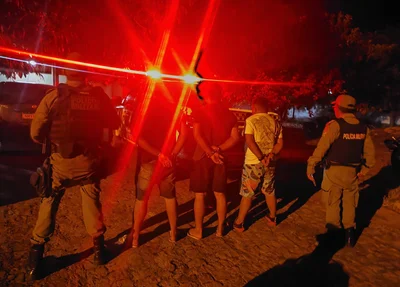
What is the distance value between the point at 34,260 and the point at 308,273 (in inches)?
109

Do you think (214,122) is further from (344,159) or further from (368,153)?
(368,153)

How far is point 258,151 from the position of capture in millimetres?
4254

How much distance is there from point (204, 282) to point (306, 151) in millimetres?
9536

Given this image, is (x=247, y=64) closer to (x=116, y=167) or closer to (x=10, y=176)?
(x=116, y=167)

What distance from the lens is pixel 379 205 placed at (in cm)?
574

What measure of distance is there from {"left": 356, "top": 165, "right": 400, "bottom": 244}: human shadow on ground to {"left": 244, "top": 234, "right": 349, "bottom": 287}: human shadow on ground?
3.17ft

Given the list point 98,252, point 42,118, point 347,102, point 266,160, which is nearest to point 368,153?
point 347,102

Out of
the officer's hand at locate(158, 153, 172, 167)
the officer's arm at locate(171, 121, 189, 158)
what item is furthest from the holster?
the officer's arm at locate(171, 121, 189, 158)

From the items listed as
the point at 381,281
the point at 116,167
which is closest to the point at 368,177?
the point at 381,281

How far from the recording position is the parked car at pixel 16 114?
25.6 ft

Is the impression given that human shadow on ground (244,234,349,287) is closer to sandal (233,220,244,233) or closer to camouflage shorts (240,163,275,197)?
sandal (233,220,244,233)

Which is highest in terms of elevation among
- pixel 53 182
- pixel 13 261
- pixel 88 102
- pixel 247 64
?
pixel 247 64

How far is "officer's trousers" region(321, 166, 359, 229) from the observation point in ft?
13.2

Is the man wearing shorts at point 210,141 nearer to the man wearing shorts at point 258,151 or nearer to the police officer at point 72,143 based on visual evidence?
the man wearing shorts at point 258,151
